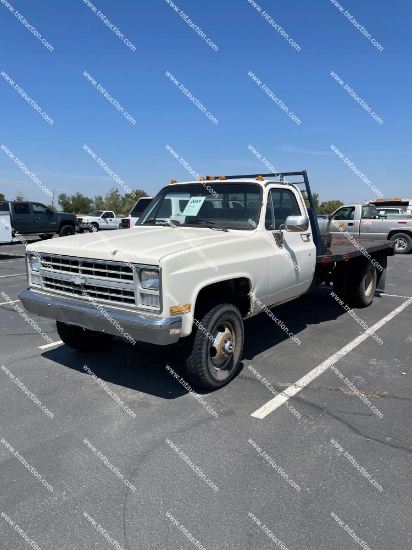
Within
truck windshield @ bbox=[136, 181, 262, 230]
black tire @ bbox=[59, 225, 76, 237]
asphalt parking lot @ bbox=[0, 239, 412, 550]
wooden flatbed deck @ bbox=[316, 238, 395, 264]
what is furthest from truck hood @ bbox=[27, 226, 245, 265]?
black tire @ bbox=[59, 225, 76, 237]

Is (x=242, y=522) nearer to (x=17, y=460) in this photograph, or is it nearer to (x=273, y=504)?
(x=273, y=504)

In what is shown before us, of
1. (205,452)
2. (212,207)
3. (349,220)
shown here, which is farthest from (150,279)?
(349,220)

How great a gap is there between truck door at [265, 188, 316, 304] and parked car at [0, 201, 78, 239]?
16.8m

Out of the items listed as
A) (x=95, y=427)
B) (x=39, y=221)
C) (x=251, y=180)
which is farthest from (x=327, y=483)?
(x=39, y=221)

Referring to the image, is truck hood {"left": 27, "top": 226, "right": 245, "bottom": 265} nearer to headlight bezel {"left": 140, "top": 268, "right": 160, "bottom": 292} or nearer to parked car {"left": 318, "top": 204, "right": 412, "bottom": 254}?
headlight bezel {"left": 140, "top": 268, "right": 160, "bottom": 292}

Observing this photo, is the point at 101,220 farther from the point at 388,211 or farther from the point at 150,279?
the point at 150,279

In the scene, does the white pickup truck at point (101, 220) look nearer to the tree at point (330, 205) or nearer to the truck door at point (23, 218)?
the truck door at point (23, 218)

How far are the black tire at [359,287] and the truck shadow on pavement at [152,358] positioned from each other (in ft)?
2.43

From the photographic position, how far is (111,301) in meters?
3.98

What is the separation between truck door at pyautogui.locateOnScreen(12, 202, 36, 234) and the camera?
20.1 m

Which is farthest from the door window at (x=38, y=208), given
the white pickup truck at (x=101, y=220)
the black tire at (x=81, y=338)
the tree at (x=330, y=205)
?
the tree at (x=330, y=205)

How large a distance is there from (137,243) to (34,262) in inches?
51.8

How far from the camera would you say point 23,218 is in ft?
66.8

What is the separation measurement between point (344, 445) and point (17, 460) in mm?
2398
